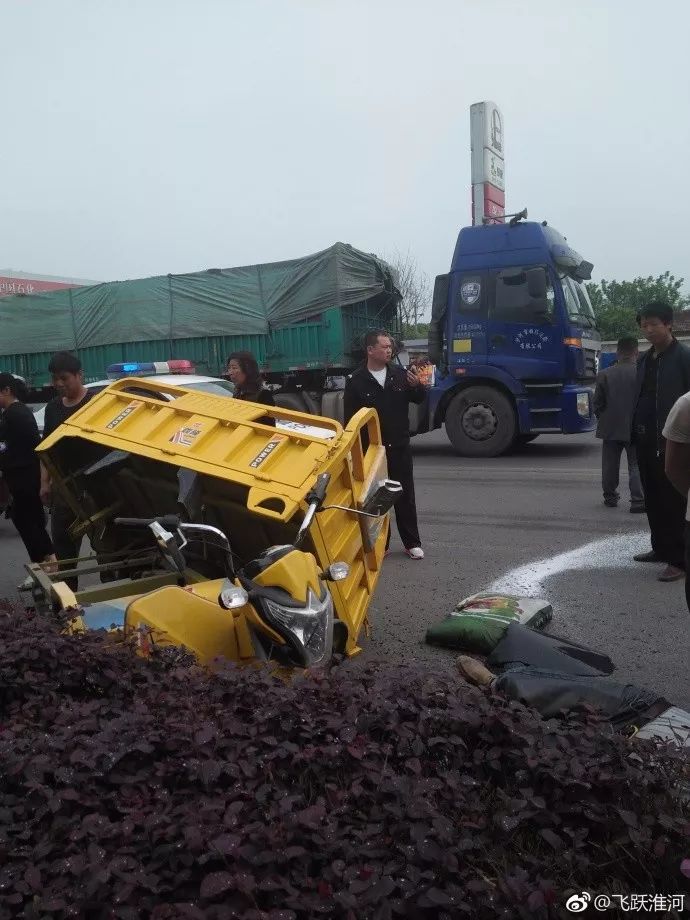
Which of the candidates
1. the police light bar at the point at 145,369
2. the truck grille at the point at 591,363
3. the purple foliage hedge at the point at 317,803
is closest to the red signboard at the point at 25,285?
the police light bar at the point at 145,369

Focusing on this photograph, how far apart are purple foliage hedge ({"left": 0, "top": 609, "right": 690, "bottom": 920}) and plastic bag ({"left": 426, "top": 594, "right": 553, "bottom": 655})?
5.91 feet

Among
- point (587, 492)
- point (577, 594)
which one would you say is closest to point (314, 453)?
point (577, 594)

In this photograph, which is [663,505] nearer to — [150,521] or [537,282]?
[150,521]

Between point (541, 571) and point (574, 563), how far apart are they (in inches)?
14.2

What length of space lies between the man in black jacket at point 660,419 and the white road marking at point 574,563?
1.73ft

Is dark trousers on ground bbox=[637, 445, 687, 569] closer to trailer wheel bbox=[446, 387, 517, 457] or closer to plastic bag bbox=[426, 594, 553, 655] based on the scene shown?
plastic bag bbox=[426, 594, 553, 655]

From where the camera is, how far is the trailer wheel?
12.5 meters

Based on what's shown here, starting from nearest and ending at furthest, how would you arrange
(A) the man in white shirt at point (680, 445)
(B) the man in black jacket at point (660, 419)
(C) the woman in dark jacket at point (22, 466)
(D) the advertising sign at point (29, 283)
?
(A) the man in white shirt at point (680, 445), (B) the man in black jacket at point (660, 419), (C) the woman in dark jacket at point (22, 466), (D) the advertising sign at point (29, 283)

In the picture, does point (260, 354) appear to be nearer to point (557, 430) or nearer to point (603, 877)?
point (557, 430)

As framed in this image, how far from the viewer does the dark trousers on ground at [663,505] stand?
19.0 feet

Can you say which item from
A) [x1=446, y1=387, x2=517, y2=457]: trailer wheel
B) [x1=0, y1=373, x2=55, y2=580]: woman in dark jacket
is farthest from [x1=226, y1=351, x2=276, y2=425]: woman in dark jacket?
[x1=446, y1=387, x2=517, y2=457]: trailer wheel

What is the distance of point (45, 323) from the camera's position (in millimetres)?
17172

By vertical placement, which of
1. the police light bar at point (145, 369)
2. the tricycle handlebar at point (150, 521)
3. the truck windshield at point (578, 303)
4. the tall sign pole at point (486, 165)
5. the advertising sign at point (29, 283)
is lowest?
the tricycle handlebar at point (150, 521)

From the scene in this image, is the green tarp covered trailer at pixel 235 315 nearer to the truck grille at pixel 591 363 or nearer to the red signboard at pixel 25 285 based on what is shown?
the truck grille at pixel 591 363
